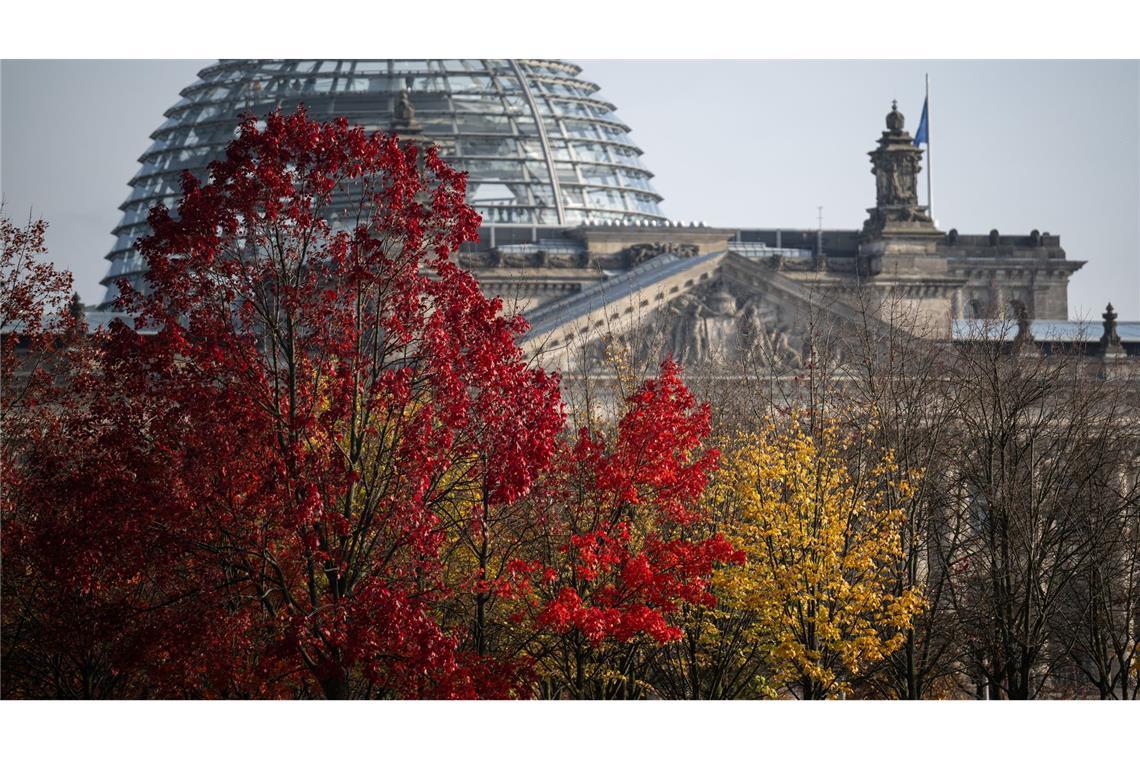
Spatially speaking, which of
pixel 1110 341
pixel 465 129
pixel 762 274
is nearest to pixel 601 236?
pixel 762 274

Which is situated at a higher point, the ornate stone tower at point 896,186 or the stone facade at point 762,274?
the ornate stone tower at point 896,186

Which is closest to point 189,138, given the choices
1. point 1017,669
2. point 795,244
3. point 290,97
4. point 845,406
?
point 290,97

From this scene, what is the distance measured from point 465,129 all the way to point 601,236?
14.5m

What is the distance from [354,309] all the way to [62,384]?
61.1 feet

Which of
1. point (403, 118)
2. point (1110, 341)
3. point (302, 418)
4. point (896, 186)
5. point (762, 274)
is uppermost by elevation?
point (403, 118)

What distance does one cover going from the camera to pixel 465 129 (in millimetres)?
88125

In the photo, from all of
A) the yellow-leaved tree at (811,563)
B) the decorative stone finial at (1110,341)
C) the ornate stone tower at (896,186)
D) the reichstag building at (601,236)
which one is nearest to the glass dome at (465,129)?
the reichstag building at (601,236)

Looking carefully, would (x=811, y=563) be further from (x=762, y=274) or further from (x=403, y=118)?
(x=403, y=118)

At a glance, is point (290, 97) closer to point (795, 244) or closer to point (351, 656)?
point (795, 244)

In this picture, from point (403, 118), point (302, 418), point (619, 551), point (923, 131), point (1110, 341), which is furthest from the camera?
point (403, 118)

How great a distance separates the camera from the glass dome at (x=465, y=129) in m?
86.4

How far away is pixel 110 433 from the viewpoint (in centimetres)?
2455

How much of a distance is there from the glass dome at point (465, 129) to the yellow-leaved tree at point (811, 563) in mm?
51741

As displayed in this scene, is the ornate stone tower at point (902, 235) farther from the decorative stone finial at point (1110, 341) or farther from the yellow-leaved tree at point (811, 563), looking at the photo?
the yellow-leaved tree at point (811, 563)
